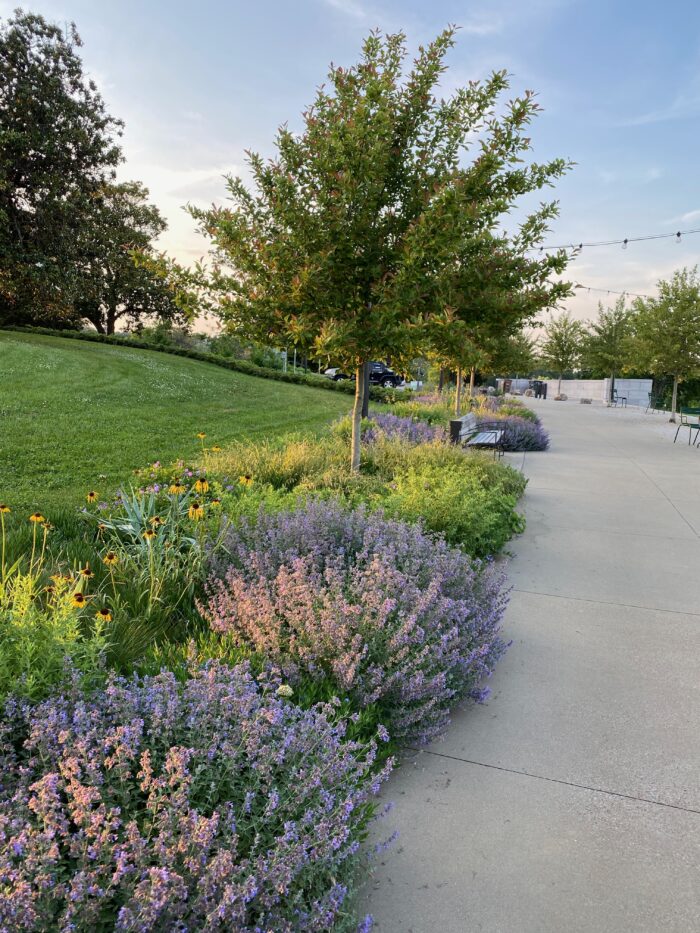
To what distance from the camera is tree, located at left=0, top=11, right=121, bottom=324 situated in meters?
21.1

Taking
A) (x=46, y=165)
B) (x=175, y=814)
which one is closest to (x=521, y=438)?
(x=175, y=814)

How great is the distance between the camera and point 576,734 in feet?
9.18

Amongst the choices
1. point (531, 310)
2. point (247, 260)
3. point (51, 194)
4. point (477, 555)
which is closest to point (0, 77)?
point (51, 194)

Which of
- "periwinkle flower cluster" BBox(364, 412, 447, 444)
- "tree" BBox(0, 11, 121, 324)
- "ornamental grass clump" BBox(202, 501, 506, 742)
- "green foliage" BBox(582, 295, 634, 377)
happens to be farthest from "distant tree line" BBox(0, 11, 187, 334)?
"green foliage" BBox(582, 295, 634, 377)

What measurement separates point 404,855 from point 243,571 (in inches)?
70.7

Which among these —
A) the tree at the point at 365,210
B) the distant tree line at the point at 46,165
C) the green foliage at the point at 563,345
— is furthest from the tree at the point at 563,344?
the tree at the point at 365,210

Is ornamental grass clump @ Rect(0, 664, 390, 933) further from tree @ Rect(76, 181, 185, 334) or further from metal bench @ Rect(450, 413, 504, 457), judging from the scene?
tree @ Rect(76, 181, 185, 334)

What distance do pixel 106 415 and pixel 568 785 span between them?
10700mm

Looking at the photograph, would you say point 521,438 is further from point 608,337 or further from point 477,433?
point 608,337

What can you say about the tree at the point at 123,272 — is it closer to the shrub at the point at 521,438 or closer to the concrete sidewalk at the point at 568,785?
the shrub at the point at 521,438

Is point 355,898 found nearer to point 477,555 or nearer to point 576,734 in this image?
point 576,734

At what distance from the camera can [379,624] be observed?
2.71 metres

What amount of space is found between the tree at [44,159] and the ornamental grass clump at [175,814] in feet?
75.5

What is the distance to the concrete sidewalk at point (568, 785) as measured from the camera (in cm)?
191
